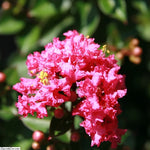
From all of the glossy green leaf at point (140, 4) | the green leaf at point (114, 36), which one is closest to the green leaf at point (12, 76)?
the green leaf at point (114, 36)

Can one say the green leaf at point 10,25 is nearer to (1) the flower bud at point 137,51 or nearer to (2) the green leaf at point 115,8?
(2) the green leaf at point 115,8

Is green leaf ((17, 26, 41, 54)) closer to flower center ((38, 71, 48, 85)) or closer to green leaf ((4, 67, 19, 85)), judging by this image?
green leaf ((4, 67, 19, 85))

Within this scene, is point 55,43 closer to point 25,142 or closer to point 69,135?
point 69,135

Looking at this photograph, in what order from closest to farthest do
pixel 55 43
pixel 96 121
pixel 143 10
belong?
pixel 96 121
pixel 55 43
pixel 143 10

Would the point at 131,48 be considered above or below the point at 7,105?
above

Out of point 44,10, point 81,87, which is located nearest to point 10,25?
point 44,10

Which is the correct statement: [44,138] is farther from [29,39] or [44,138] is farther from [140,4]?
[140,4]

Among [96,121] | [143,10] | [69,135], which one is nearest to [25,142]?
[69,135]
